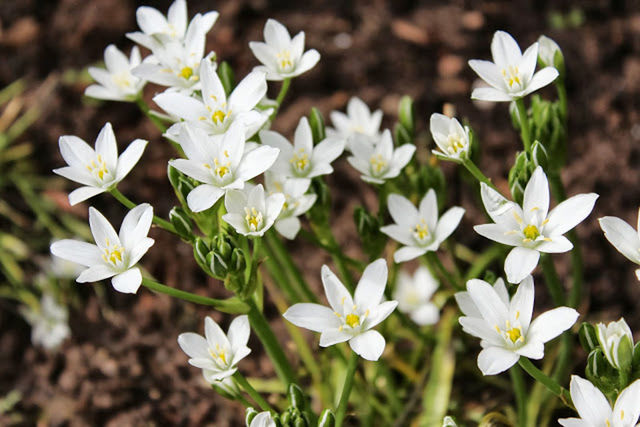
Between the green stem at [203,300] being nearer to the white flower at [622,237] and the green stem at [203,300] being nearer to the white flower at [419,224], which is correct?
the white flower at [419,224]

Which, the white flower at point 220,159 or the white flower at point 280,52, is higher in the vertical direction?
the white flower at point 280,52

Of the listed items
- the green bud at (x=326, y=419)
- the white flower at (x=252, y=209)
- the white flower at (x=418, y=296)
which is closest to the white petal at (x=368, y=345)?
the green bud at (x=326, y=419)

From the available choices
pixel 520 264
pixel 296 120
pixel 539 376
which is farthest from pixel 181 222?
pixel 296 120

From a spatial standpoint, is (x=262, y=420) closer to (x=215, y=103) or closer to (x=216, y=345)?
(x=216, y=345)

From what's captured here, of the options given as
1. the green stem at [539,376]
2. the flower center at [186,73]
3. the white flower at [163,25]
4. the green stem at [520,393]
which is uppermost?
the white flower at [163,25]

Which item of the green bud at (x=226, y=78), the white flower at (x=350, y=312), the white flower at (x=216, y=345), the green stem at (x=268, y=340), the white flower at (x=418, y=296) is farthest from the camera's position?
the white flower at (x=418, y=296)

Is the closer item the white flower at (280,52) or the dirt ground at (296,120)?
the white flower at (280,52)

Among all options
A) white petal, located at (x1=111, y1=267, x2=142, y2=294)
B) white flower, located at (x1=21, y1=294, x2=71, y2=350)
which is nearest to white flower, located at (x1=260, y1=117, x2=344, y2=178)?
white petal, located at (x1=111, y1=267, x2=142, y2=294)
